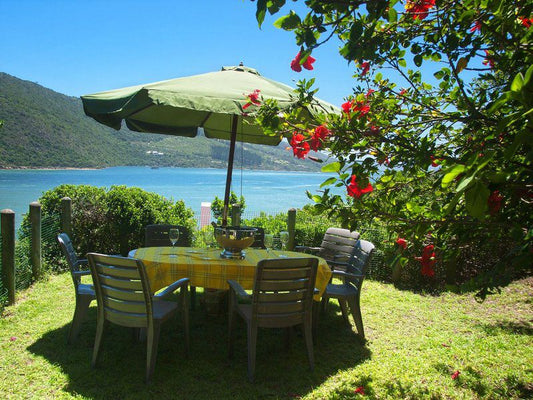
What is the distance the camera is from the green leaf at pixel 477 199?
0.78m

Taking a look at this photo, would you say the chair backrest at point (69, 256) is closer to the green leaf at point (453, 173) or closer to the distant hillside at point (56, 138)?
the green leaf at point (453, 173)

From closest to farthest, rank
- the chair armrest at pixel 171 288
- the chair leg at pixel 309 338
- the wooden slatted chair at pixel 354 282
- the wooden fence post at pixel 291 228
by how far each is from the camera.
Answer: the chair armrest at pixel 171 288 → the chair leg at pixel 309 338 → the wooden slatted chair at pixel 354 282 → the wooden fence post at pixel 291 228

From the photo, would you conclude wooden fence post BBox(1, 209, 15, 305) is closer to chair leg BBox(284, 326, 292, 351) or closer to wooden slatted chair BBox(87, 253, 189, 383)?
wooden slatted chair BBox(87, 253, 189, 383)

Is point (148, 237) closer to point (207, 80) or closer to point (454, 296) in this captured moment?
point (207, 80)

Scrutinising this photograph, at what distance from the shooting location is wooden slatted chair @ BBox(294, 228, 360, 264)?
15.1ft

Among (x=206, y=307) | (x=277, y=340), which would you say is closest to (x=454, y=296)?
(x=277, y=340)

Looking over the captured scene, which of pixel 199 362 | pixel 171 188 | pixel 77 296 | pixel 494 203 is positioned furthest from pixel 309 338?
pixel 171 188

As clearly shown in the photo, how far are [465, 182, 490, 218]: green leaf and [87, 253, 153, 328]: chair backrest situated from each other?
7.83 ft

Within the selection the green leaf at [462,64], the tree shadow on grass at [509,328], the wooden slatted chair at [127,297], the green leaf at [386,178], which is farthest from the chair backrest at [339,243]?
the green leaf at [462,64]

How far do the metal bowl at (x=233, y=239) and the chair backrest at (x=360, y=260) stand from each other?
1.12 meters

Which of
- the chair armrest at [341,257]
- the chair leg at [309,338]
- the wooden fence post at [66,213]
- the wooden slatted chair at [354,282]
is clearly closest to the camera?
the chair leg at [309,338]

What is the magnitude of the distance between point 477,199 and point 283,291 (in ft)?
7.88

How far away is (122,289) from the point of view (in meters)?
2.92

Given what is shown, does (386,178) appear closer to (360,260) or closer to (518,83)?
(518,83)
